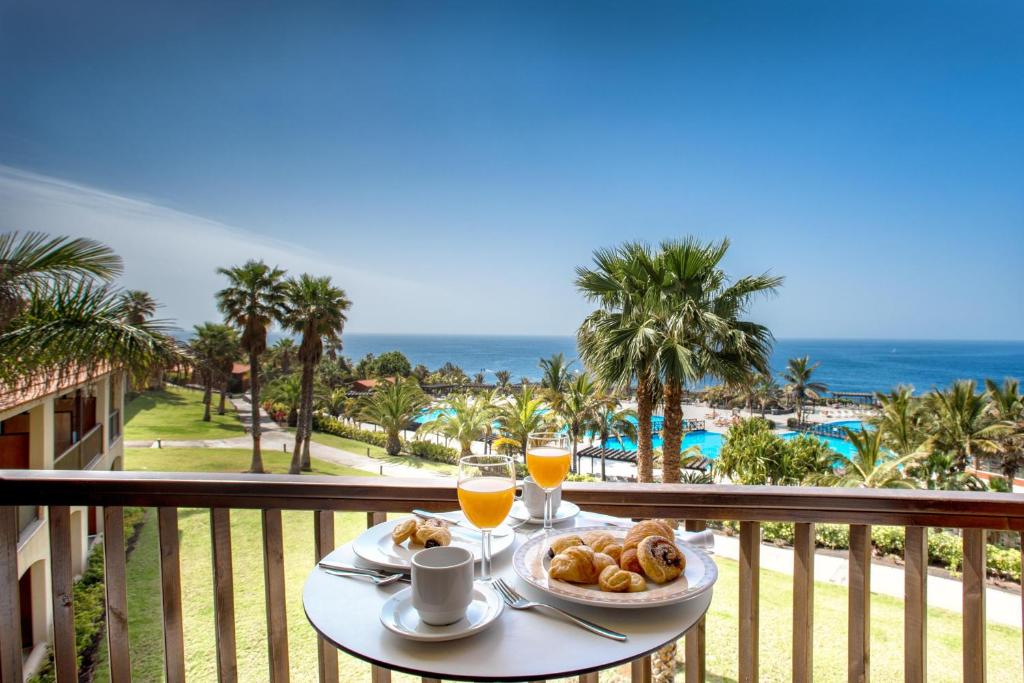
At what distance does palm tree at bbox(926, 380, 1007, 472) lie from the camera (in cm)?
1331

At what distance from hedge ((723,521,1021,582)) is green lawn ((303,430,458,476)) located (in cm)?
910

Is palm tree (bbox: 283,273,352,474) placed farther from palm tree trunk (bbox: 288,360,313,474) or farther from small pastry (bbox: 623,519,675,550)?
small pastry (bbox: 623,519,675,550)

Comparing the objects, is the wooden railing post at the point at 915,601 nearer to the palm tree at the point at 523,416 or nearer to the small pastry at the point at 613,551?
the small pastry at the point at 613,551

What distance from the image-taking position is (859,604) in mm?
1068

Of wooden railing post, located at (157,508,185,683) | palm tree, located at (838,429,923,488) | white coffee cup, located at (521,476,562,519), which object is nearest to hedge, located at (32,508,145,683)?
wooden railing post, located at (157,508,185,683)

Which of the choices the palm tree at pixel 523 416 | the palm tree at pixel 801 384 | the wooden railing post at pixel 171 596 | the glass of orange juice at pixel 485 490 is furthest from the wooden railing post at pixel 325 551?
the palm tree at pixel 801 384

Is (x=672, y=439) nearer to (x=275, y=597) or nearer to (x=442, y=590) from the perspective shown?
(x=275, y=597)

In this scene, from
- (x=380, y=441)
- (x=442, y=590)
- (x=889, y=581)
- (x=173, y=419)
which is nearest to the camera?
(x=442, y=590)

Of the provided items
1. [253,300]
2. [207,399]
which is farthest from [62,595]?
[207,399]

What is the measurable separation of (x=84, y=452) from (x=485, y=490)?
11.1 meters

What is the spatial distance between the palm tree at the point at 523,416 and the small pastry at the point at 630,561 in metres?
11.5

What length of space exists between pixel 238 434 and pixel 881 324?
45.7m

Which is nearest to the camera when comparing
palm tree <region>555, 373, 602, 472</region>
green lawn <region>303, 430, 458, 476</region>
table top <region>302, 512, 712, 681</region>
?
table top <region>302, 512, 712, 681</region>

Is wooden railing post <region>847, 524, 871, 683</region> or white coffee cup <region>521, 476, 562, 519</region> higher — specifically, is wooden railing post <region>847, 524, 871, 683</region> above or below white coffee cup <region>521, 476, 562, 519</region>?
below
